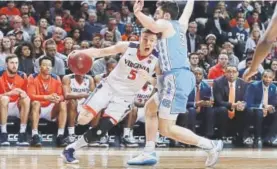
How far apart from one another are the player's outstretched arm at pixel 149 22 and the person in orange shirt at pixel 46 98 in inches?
158

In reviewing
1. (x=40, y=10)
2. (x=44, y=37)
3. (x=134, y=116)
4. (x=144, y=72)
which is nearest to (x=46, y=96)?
(x=134, y=116)

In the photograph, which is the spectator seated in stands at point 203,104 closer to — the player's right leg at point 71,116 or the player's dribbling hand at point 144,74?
the player's right leg at point 71,116

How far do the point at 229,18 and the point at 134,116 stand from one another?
226 inches

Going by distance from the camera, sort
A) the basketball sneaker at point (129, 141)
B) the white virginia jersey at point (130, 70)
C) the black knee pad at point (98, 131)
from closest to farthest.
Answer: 1. the black knee pad at point (98, 131)
2. the white virginia jersey at point (130, 70)
3. the basketball sneaker at point (129, 141)

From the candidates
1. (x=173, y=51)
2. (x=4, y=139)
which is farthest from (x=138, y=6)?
(x=4, y=139)

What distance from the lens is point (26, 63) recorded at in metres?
11.7

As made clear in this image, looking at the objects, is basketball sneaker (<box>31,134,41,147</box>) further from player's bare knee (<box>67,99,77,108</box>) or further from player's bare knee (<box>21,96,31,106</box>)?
player's bare knee (<box>67,99,77,108</box>)

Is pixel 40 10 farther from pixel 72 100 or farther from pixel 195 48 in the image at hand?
pixel 72 100

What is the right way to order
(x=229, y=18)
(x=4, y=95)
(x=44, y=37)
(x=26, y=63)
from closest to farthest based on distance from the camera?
(x=4, y=95), (x=26, y=63), (x=44, y=37), (x=229, y=18)

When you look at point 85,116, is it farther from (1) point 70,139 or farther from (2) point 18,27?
(2) point 18,27

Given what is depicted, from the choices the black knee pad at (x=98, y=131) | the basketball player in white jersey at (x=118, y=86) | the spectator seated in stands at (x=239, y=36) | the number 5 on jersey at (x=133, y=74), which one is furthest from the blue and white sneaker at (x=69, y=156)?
the spectator seated in stands at (x=239, y=36)

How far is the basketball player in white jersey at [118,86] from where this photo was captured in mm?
7508

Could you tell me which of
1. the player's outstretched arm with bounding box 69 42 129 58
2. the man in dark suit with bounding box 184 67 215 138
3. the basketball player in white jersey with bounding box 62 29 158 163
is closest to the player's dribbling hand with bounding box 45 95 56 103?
the man in dark suit with bounding box 184 67 215 138

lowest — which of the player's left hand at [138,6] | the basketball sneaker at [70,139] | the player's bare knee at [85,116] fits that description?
the basketball sneaker at [70,139]
